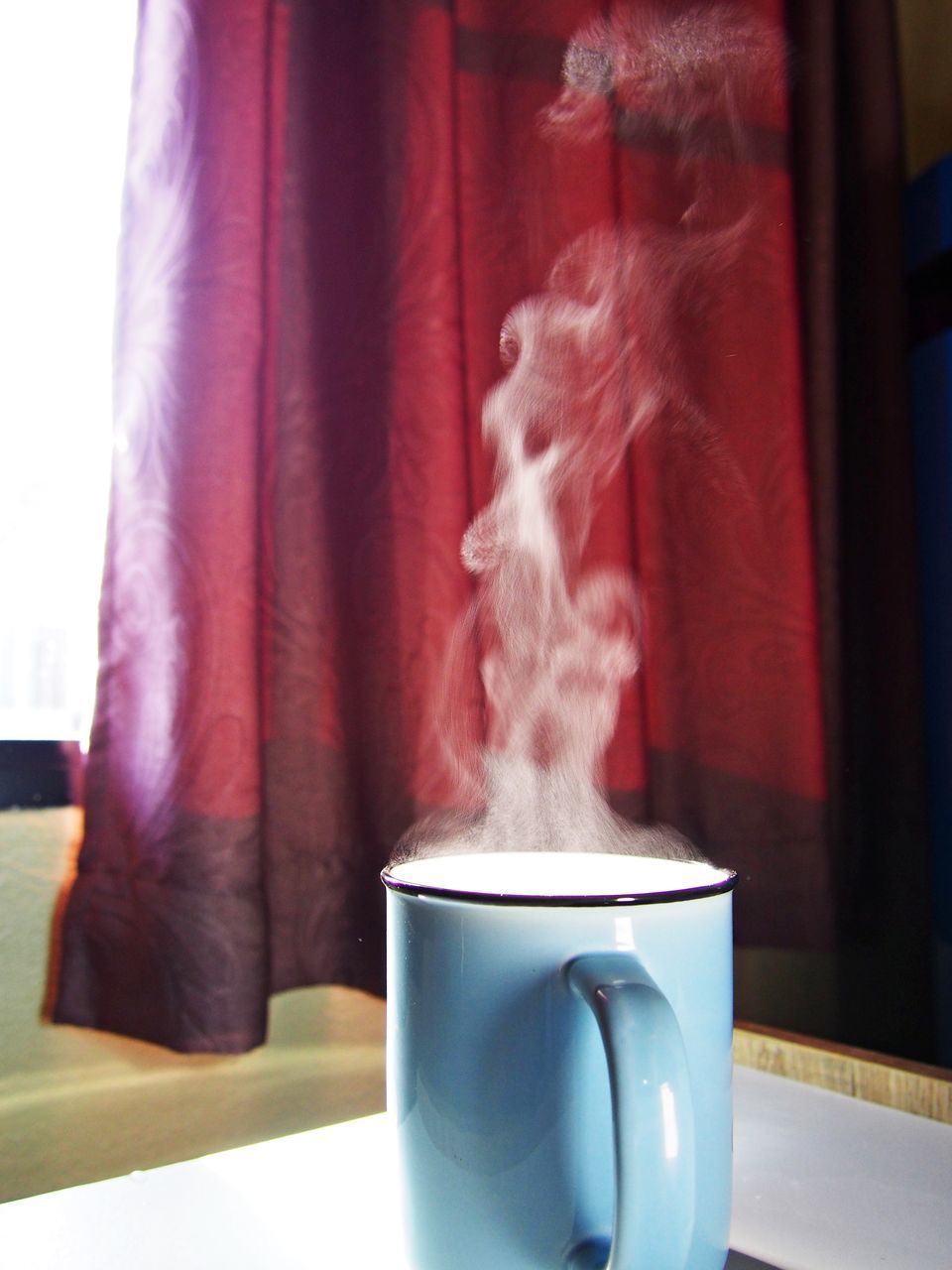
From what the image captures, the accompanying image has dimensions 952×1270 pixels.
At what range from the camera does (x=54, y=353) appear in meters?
0.82

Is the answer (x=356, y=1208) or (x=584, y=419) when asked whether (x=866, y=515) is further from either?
Result: (x=356, y=1208)

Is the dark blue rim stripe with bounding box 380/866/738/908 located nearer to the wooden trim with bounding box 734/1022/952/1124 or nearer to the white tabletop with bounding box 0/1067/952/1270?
the white tabletop with bounding box 0/1067/952/1270

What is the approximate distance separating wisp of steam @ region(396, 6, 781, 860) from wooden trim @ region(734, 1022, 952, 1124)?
6.8 inches

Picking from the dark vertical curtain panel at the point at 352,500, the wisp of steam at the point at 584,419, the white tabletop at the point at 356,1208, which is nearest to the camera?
the white tabletop at the point at 356,1208

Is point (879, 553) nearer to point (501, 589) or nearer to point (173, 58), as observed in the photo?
point (501, 589)

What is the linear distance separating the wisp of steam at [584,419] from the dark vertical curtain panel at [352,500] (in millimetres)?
20

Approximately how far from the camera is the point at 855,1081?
1.93ft

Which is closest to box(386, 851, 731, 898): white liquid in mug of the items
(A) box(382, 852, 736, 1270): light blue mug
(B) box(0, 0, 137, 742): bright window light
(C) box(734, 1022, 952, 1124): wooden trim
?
(A) box(382, 852, 736, 1270): light blue mug

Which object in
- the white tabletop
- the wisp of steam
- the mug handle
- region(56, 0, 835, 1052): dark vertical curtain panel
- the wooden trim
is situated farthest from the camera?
the wisp of steam

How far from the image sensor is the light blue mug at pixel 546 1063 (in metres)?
0.32

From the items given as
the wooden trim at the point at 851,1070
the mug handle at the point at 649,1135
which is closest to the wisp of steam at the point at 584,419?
the wooden trim at the point at 851,1070

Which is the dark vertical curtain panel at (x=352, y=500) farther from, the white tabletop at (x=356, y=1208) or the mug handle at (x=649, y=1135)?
the mug handle at (x=649, y=1135)

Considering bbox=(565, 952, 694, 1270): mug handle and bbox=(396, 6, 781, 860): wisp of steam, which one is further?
bbox=(396, 6, 781, 860): wisp of steam

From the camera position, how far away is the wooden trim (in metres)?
0.55
